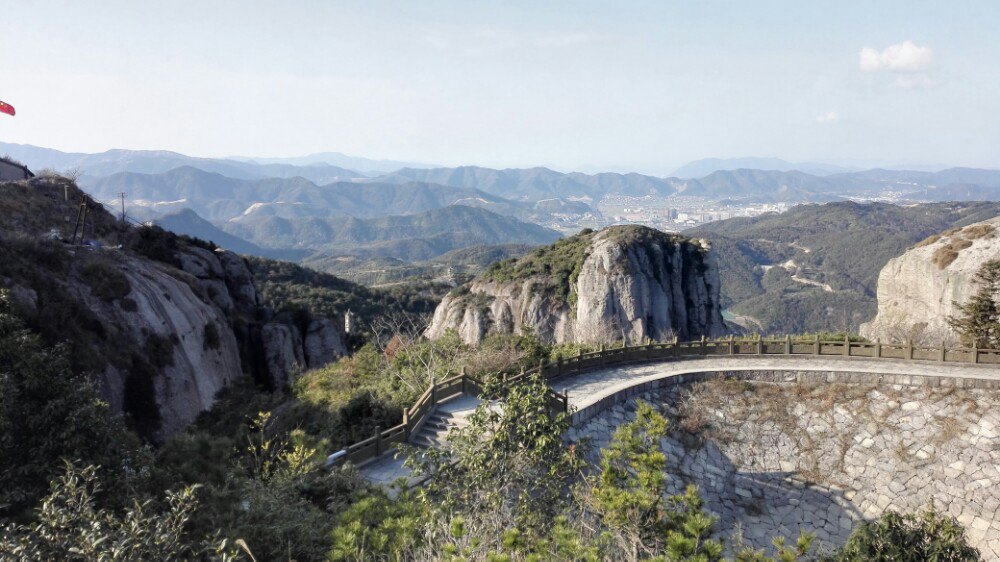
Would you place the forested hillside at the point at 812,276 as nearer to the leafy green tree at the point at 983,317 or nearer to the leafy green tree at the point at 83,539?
the leafy green tree at the point at 983,317

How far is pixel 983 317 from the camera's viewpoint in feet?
85.3

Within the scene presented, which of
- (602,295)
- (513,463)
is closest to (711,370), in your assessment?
(513,463)

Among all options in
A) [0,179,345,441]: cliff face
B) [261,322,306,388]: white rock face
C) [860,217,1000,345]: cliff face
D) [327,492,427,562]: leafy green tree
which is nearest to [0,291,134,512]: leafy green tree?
[327,492,427,562]: leafy green tree

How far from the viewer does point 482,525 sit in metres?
8.91

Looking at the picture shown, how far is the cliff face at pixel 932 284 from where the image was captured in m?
29.6

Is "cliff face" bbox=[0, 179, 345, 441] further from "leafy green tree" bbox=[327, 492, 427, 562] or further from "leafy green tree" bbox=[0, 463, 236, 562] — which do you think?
"leafy green tree" bbox=[0, 463, 236, 562]

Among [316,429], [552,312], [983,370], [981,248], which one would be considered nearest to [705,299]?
[552,312]

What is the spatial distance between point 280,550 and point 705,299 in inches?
2269

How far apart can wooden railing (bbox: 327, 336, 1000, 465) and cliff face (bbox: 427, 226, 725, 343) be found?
78.2ft

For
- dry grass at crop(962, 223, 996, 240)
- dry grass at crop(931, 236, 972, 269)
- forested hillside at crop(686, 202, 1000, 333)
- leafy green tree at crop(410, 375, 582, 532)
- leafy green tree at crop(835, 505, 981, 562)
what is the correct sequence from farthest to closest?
forested hillside at crop(686, 202, 1000, 333) < dry grass at crop(962, 223, 996, 240) < dry grass at crop(931, 236, 972, 269) < leafy green tree at crop(410, 375, 582, 532) < leafy green tree at crop(835, 505, 981, 562)

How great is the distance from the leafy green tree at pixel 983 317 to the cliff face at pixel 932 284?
142 centimetres

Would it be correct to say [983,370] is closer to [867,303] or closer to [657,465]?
[657,465]

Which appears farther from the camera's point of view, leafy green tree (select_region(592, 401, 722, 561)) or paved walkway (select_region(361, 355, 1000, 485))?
paved walkway (select_region(361, 355, 1000, 485))

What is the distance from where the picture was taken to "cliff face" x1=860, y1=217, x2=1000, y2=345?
1164 inches
